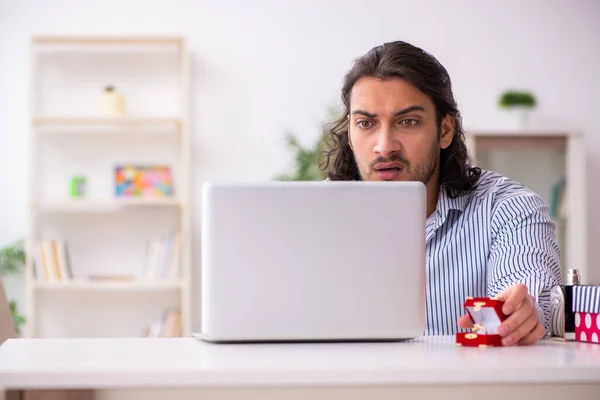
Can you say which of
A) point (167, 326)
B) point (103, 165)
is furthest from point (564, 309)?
point (103, 165)

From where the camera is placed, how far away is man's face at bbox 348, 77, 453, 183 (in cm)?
210

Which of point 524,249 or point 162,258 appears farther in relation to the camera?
point 162,258

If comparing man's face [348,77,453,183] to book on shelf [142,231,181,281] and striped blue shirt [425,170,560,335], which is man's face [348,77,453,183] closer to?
striped blue shirt [425,170,560,335]

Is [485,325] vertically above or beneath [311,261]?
beneath

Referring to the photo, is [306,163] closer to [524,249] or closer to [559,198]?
[559,198]

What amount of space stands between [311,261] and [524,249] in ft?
2.47

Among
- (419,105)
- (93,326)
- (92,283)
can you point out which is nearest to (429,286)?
(419,105)

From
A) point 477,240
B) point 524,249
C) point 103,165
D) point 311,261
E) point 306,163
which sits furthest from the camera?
point 103,165

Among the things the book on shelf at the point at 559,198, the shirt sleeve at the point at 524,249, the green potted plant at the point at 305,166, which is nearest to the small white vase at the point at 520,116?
the book on shelf at the point at 559,198

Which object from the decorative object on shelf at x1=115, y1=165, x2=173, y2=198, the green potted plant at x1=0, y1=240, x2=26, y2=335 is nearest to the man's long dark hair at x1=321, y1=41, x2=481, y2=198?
the decorative object on shelf at x1=115, y1=165, x2=173, y2=198

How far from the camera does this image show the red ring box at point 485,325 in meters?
1.34

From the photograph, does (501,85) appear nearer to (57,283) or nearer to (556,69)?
(556,69)

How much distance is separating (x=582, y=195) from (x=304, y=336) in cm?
399

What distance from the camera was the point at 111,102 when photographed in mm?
4953
